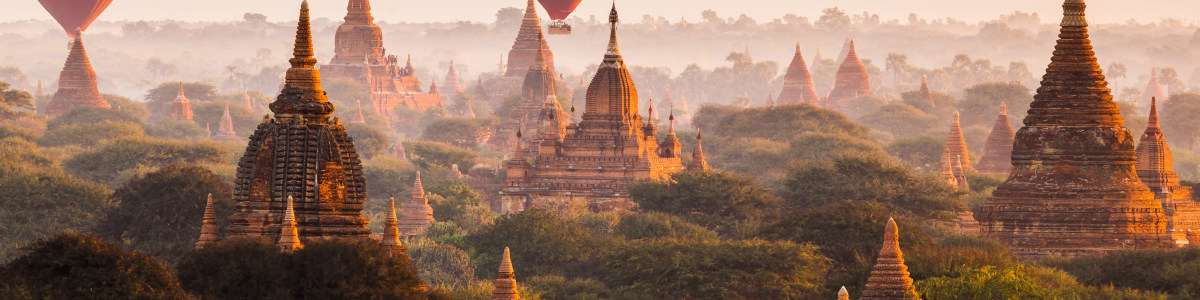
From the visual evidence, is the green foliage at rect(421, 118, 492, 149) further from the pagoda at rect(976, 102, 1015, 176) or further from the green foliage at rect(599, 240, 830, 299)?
the green foliage at rect(599, 240, 830, 299)

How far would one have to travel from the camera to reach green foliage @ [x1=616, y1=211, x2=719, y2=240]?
50.8 meters

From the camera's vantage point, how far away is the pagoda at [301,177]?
1220 inches

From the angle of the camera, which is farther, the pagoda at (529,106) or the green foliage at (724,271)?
the pagoda at (529,106)

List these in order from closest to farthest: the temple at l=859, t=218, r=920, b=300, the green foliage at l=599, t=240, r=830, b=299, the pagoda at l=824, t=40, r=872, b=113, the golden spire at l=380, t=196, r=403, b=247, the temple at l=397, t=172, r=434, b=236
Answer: the temple at l=859, t=218, r=920, b=300, the golden spire at l=380, t=196, r=403, b=247, the green foliage at l=599, t=240, r=830, b=299, the temple at l=397, t=172, r=434, b=236, the pagoda at l=824, t=40, r=872, b=113

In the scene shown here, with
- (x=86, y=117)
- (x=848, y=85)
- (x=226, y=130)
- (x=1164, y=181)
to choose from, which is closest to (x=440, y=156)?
(x=86, y=117)

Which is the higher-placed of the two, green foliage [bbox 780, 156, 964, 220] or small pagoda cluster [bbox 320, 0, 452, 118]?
small pagoda cluster [bbox 320, 0, 452, 118]

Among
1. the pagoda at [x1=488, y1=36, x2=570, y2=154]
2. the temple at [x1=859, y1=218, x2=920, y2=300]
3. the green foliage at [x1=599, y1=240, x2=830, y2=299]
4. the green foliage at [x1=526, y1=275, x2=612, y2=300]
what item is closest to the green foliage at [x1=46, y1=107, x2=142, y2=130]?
the pagoda at [x1=488, y1=36, x2=570, y2=154]

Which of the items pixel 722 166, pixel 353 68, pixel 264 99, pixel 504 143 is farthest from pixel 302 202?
pixel 264 99

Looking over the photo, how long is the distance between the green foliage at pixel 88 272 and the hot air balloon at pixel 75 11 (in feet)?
257

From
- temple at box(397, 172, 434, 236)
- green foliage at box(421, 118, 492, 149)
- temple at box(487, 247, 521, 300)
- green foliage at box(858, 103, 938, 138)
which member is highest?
green foliage at box(858, 103, 938, 138)

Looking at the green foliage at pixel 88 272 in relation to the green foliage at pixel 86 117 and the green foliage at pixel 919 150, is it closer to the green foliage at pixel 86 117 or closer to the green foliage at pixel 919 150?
the green foliage at pixel 919 150

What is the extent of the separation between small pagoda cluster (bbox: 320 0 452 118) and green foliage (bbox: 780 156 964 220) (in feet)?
203

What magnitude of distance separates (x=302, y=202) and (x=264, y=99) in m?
130

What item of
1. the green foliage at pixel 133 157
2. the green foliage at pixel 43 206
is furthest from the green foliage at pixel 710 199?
the green foliage at pixel 133 157
